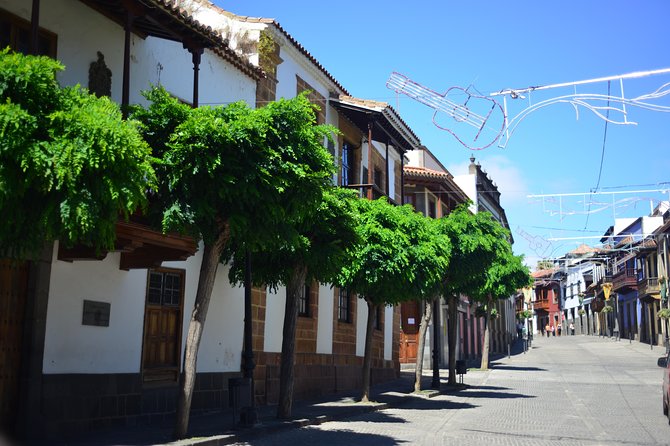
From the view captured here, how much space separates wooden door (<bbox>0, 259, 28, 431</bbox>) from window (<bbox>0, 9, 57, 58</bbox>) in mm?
3071

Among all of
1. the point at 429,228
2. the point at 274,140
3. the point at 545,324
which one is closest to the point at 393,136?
the point at 429,228

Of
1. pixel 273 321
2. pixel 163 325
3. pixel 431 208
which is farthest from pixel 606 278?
pixel 163 325

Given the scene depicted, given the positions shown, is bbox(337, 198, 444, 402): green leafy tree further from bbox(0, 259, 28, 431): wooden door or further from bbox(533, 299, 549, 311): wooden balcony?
bbox(533, 299, 549, 311): wooden balcony

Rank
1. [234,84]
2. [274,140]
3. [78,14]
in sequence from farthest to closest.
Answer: [234,84]
[78,14]
[274,140]

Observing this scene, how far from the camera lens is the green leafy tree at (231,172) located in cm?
938

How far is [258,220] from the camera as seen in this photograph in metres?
9.86

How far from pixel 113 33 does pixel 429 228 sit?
8498 millimetres

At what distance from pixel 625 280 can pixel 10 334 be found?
55.0 metres

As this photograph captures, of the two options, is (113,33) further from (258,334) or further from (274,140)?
(258,334)

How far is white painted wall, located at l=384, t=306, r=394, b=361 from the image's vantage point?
83.8ft

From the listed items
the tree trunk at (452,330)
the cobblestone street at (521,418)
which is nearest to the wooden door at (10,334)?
the cobblestone street at (521,418)

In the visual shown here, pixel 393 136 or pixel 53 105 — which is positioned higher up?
pixel 393 136

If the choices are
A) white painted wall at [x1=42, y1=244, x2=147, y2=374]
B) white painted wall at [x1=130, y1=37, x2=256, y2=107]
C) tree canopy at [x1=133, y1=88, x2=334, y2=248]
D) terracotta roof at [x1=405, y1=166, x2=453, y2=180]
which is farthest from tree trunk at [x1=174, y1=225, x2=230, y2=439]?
terracotta roof at [x1=405, y1=166, x2=453, y2=180]

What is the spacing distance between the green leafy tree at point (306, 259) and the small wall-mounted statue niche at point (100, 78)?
3423mm
